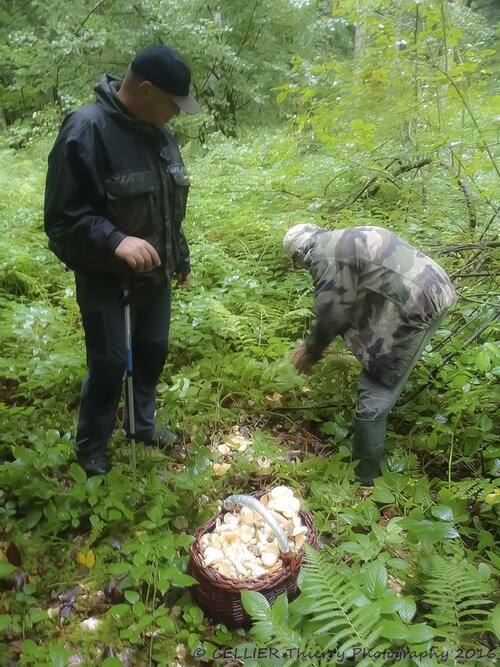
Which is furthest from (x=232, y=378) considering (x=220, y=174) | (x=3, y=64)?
(x=3, y=64)

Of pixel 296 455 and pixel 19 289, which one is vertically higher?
pixel 19 289

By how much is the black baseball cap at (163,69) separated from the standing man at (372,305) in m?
1.07

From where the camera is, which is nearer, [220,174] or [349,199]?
[349,199]

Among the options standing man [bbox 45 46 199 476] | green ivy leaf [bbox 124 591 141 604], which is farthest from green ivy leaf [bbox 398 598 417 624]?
standing man [bbox 45 46 199 476]

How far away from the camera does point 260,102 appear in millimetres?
10633

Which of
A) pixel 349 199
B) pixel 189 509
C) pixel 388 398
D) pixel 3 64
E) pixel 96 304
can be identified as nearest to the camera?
pixel 96 304

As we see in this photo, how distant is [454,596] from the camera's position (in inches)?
70.6

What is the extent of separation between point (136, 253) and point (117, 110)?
25.6 inches

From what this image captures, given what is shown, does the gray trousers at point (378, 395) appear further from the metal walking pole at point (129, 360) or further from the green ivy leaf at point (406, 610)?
the metal walking pole at point (129, 360)

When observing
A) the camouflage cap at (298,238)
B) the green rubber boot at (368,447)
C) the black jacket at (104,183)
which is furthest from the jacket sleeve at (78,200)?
the green rubber boot at (368,447)

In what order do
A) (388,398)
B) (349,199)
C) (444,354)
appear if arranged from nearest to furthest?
(388,398) → (444,354) → (349,199)

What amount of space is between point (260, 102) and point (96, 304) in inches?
383

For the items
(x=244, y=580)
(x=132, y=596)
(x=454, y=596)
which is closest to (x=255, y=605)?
(x=244, y=580)

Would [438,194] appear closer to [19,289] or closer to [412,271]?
[412,271]
